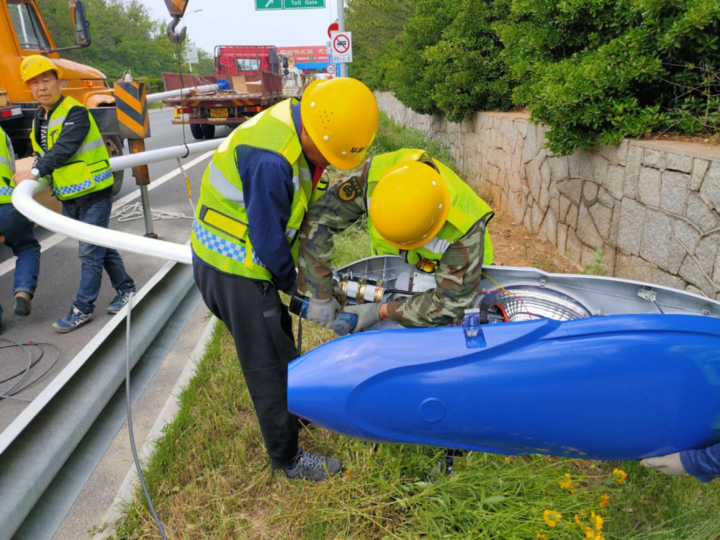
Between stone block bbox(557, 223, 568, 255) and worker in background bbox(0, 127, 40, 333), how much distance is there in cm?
451

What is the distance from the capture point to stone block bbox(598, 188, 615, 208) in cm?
376

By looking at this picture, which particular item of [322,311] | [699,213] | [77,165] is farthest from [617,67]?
[77,165]

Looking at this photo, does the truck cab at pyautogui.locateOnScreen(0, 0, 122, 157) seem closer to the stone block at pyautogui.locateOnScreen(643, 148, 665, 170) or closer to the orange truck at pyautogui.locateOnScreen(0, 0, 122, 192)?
the orange truck at pyautogui.locateOnScreen(0, 0, 122, 192)

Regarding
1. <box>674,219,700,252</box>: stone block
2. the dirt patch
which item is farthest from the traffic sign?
<box>674,219,700,252</box>: stone block

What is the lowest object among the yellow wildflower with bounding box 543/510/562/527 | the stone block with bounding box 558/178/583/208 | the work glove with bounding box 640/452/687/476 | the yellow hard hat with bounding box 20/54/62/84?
the yellow wildflower with bounding box 543/510/562/527

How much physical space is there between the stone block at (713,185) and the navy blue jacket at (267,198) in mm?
2225

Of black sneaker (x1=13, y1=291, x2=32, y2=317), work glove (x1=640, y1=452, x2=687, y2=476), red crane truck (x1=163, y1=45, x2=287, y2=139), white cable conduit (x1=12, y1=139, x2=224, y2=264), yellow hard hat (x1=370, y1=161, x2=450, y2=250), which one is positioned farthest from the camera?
red crane truck (x1=163, y1=45, x2=287, y2=139)

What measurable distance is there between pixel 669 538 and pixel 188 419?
2250 mm

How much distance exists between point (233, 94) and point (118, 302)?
1001 centimetres

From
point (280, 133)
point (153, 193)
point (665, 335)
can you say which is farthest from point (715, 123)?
point (153, 193)

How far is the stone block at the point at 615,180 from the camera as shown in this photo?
11.8 ft

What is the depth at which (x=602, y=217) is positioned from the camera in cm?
390

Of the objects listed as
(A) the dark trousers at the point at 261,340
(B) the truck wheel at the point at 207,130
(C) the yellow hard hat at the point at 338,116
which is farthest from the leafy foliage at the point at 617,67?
(B) the truck wheel at the point at 207,130

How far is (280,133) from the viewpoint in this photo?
1981 mm
